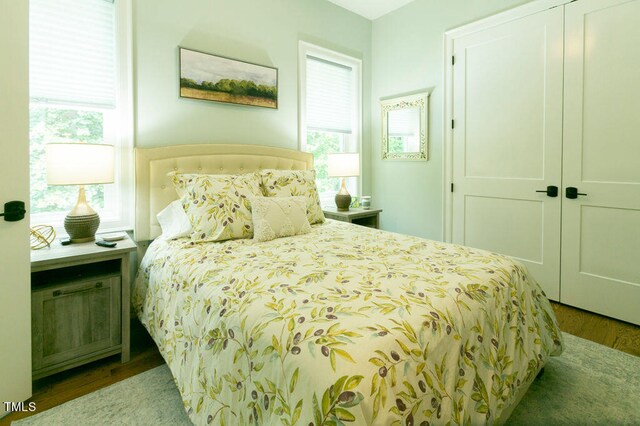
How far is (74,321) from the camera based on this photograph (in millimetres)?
1922

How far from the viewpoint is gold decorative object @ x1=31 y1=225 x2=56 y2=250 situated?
2.01 metres

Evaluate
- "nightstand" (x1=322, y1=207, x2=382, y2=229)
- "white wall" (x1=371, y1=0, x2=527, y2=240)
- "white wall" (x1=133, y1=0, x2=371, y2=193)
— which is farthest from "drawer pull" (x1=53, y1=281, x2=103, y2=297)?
"white wall" (x1=371, y1=0, x2=527, y2=240)

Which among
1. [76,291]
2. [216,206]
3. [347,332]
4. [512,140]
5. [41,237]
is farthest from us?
[512,140]

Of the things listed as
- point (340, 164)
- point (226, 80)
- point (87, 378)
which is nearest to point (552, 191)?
point (340, 164)

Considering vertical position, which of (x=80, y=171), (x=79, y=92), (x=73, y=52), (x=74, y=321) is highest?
(x=73, y=52)

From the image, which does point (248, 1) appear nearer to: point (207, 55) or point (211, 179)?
point (207, 55)

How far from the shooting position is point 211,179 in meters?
2.35

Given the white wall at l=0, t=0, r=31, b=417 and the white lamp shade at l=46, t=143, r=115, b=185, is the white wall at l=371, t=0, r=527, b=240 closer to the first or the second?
the white lamp shade at l=46, t=143, r=115, b=185

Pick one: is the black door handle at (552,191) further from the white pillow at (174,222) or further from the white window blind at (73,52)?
the white window blind at (73,52)

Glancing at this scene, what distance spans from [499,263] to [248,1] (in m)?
2.95

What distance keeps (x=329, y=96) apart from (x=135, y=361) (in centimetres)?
309

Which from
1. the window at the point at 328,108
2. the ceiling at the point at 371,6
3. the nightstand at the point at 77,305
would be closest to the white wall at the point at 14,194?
the nightstand at the point at 77,305

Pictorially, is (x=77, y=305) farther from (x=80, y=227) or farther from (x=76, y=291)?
(x=80, y=227)

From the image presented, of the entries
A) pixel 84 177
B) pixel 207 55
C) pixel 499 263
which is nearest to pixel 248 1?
pixel 207 55
